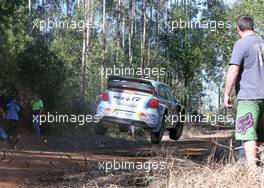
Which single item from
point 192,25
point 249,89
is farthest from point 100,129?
point 249,89

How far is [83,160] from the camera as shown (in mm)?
10219

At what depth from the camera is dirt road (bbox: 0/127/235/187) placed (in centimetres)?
740

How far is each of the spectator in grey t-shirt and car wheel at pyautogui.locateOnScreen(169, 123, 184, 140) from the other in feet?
14.0

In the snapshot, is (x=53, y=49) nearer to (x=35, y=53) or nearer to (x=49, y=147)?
(x=35, y=53)

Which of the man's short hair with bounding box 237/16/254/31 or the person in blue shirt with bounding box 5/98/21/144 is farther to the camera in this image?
the person in blue shirt with bounding box 5/98/21/144

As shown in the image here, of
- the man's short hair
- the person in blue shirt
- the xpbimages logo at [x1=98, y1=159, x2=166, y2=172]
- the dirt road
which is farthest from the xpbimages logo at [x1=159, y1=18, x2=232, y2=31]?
the person in blue shirt

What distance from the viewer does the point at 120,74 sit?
401 inches

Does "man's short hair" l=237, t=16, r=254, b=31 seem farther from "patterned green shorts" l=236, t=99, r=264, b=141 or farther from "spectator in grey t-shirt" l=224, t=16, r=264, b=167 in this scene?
"patterned green shorts" l=236, t=99, r=264, b=141

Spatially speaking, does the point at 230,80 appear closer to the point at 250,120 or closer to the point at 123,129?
the point at 250,120

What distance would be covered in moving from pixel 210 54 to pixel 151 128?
1919mm

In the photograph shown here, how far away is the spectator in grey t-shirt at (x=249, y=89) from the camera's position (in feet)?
17.9

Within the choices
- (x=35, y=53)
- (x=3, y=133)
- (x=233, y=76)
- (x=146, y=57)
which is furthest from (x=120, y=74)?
(x=35, y=53)

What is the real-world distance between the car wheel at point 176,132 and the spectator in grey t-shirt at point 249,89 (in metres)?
4.28

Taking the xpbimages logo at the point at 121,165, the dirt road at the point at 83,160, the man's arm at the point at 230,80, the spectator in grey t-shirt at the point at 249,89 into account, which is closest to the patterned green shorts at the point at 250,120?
the spectator in grey t-shirt at the point at 249,89
